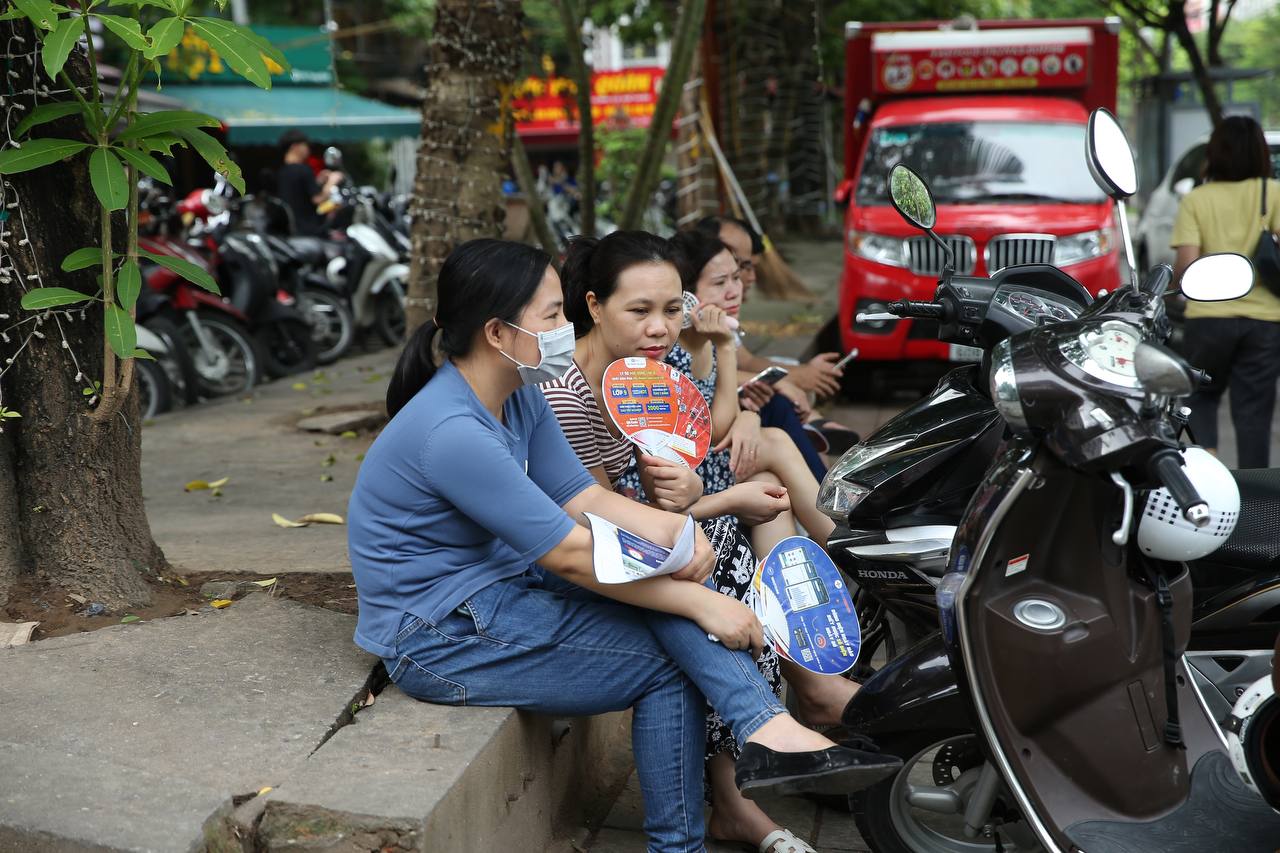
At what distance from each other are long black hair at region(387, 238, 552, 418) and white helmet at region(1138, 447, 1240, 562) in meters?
1.28

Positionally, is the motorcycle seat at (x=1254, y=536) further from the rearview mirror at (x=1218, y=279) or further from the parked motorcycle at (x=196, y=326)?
the parked motorcycle at (x=196, y=326)

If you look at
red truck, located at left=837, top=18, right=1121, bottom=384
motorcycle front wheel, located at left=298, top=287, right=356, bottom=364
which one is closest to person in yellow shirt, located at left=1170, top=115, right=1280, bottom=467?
red truck, located at left=837, top=18, right=1121, bottom=384

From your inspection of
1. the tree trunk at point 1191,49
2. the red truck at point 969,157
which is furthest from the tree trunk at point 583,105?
the tree trunk at point 1191,49

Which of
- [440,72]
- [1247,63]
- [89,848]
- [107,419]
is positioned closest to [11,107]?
[107,419]

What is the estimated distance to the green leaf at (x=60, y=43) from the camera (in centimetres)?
246

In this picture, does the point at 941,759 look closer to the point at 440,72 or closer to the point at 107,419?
the point at 107,419

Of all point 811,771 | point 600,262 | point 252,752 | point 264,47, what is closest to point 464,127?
point 600,262

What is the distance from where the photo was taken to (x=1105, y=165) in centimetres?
256

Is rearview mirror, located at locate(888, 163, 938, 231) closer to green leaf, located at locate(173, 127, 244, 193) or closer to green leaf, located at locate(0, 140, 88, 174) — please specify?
green leaf, located at locate(173, 127, 244, 193)

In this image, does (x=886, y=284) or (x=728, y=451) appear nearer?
(x=728, y=451)

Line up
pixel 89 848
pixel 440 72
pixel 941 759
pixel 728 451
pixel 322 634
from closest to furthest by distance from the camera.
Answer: pixel 89 848
pixel 941 759
pixel 322 634
pixel 728 451
pixel 440 72

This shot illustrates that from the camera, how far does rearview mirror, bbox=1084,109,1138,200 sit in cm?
256

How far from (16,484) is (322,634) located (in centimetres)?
86

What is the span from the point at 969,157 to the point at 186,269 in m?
6.63
